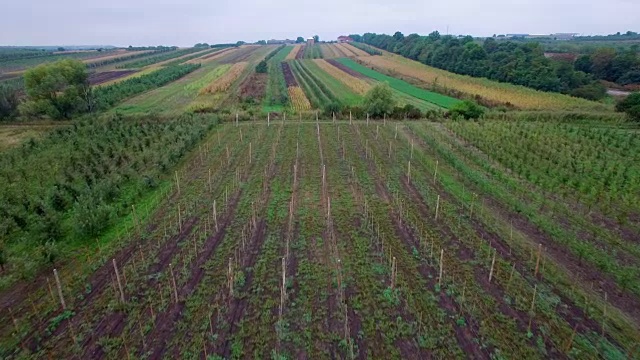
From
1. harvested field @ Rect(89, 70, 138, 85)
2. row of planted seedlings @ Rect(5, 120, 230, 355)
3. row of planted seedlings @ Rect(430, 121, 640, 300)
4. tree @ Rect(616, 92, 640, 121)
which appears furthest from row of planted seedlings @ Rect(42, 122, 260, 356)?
harvested field @ Rect(89, 70, 138, 85)

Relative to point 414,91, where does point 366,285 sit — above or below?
above

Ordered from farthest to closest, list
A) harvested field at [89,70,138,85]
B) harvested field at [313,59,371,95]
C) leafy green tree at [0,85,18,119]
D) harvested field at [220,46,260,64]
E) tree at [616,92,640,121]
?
harvested field at [220,46,260,64] → harvested field at [89,70,138,85] → harvested field at [313,59,371,95] → leafy green tree at [0,85,18,119] → tree at [616,92,640,121]

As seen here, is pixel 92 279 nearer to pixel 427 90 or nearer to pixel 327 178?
pixel 327 178

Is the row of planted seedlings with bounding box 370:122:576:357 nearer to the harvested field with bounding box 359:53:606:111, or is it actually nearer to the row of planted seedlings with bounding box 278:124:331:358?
the row of planted seedlings with bounding box 278:124:331:358

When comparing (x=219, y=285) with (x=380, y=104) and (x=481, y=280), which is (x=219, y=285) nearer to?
(x=481, y=280)

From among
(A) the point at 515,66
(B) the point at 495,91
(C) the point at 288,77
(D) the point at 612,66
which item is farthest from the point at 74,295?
(D) the point at 612,66
